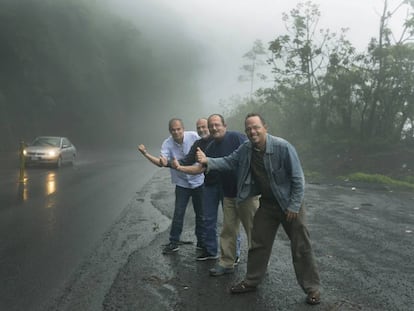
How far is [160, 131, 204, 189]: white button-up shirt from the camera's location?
18.7 ft

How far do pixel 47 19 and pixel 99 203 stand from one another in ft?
78.9

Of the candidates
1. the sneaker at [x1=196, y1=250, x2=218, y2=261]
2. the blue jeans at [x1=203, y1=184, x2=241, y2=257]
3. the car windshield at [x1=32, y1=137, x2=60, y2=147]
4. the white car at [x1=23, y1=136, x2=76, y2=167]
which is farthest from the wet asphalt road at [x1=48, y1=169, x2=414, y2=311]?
the car windshield at [x1=32, y1=137, x2=60, y2=147]

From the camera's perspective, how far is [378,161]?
19312 millimetres

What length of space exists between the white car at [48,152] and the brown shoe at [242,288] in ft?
51.0

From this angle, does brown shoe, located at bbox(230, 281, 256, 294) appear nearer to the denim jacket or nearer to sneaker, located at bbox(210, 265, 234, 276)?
sneaker, located at bbox(210, 265, 234, 276)

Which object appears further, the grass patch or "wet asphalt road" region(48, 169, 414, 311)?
the grass patch

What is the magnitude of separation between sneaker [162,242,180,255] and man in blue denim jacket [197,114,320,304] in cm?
157

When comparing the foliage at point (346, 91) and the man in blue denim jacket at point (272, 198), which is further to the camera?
the foliage at point (346, 91)

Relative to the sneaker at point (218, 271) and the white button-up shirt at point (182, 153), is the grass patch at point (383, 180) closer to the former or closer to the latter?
the white button-up shirt at point (182, 153)

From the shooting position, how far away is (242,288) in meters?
4.27

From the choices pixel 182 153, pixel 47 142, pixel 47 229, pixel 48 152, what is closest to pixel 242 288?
pixel 182 153

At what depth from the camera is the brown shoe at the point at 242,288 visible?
4.25 meters

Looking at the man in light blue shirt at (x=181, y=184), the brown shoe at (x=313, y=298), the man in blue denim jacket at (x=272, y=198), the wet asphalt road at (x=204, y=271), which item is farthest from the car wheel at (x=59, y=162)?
the brown shoe at (x=313, y=298)

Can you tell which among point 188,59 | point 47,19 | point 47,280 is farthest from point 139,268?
point 188,59
